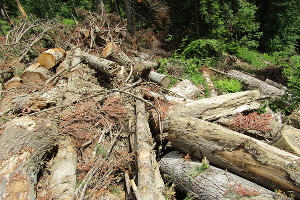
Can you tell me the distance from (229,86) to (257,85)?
0.86 m

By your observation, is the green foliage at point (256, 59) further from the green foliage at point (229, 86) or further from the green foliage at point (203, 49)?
the green foliage at point (229, 86)

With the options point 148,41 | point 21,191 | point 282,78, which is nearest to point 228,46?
point 282,78

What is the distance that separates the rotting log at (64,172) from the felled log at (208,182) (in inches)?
60.1

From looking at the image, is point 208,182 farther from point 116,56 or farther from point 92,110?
point 116,56

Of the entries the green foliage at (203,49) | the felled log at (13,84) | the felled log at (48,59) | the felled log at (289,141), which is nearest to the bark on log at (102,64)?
the felled log at (48,59)

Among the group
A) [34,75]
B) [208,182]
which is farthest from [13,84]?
[208,182]

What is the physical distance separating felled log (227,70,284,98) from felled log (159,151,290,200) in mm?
4030

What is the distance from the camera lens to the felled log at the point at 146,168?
8.12 ft

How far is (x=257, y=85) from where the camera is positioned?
239 inches

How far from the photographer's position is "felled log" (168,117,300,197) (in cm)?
235

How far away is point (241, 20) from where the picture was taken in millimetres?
8414

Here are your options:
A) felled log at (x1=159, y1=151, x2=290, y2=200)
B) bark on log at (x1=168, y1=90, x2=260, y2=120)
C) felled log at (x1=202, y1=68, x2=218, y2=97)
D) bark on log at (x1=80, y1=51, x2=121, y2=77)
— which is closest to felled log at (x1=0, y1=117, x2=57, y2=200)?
felled log at (x1=159, y1=151, x2=290, y2=200)

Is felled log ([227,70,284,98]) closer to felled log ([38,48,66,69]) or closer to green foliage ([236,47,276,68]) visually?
green foliage ([236,47,276,68])

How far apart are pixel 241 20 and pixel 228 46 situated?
52.8 inches
